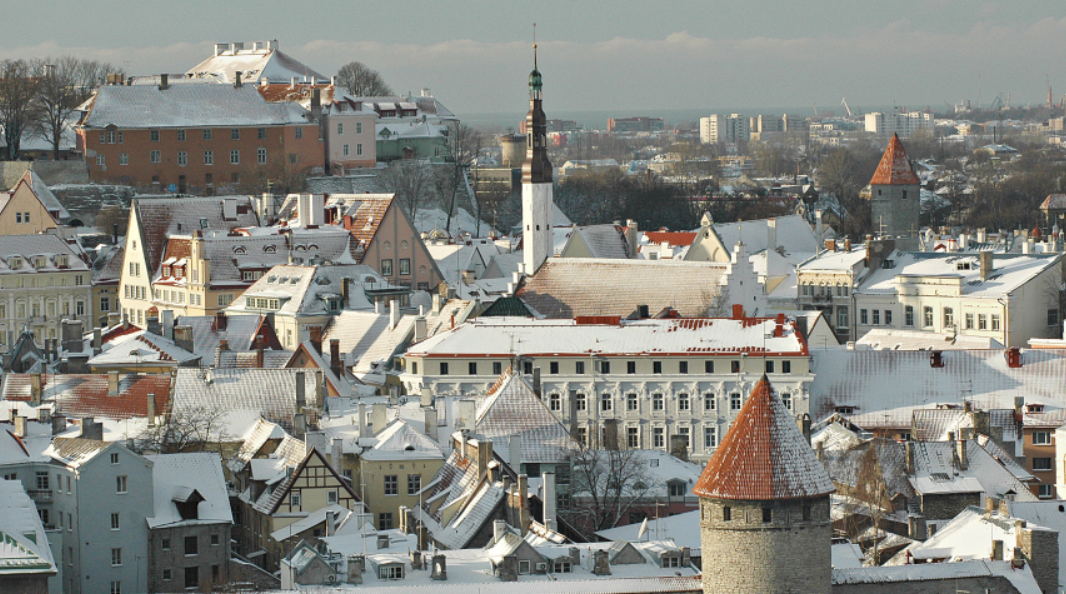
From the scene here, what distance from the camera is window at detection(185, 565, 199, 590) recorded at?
49625 mm

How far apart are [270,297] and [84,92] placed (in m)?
42.5

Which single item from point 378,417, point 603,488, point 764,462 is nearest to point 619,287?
point 378,417

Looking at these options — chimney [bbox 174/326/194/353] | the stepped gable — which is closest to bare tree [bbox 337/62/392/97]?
chimney [bbox 174/326/194/353]

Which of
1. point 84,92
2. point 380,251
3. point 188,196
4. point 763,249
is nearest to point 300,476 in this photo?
point 380,251

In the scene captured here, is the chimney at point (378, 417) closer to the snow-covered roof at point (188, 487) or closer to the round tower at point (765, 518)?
the snow-covered roof at point (188, 487)

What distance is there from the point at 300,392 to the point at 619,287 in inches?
791

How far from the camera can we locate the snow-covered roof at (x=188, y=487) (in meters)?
50.3

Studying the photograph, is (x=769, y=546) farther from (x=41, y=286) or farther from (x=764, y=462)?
(x=41, y=286)

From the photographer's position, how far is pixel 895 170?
11050 centimetres

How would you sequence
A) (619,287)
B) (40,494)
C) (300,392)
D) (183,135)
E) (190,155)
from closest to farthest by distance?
(40,494)
(300,392)
(619,287)
(183,135)
(190,155)

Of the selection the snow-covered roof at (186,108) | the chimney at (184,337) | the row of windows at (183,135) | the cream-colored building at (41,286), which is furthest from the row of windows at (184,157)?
the chimney at (184,337)

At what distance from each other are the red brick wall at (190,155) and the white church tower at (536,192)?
72.4 feet

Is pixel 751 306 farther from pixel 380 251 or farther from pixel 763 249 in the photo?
pixel 763 249

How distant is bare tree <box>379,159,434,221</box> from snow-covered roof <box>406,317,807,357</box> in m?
44.9
